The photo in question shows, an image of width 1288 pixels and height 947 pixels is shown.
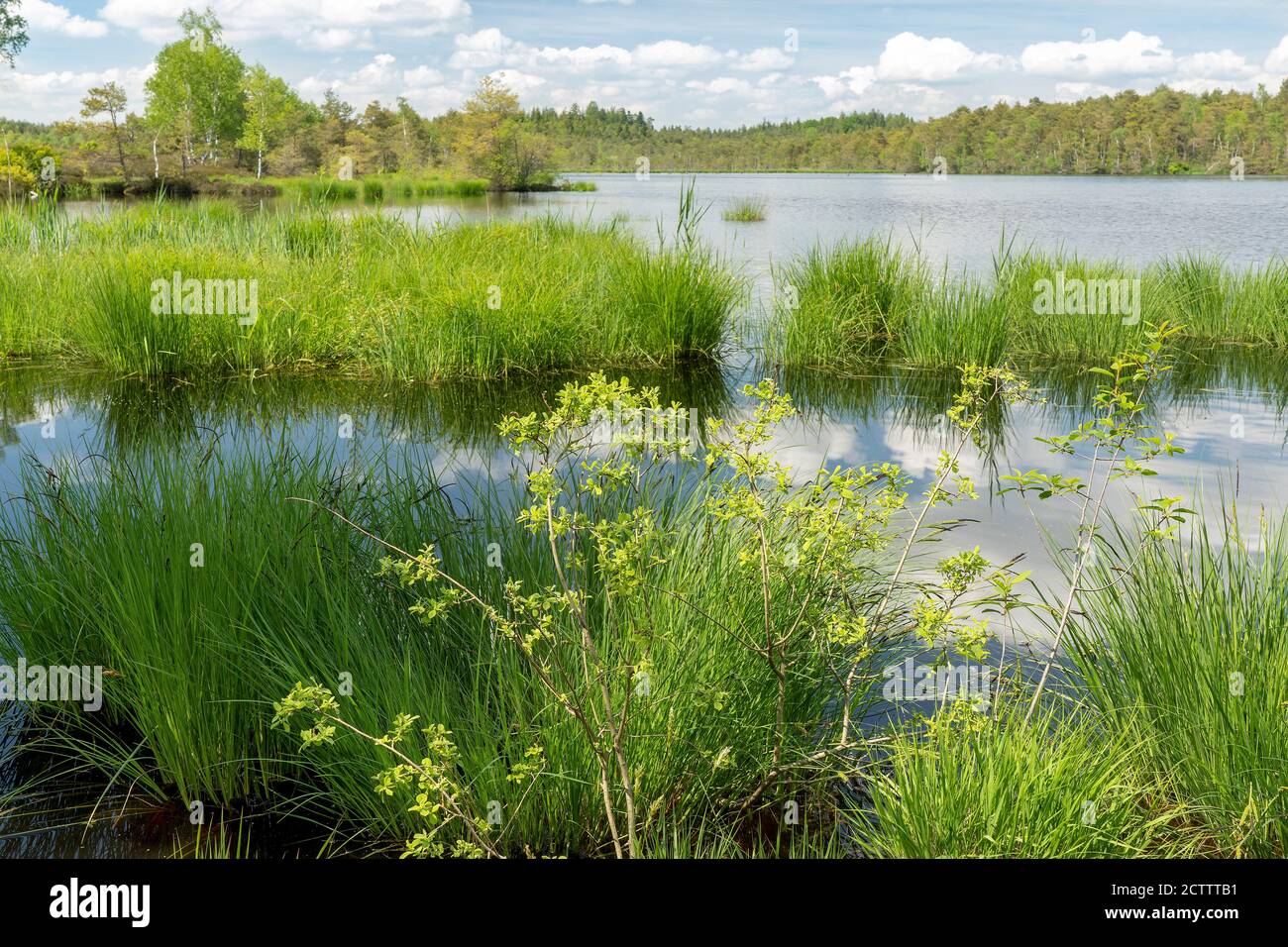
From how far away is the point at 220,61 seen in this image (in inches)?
2793

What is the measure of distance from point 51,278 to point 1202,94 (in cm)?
8053

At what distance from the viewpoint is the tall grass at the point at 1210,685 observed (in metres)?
2.79

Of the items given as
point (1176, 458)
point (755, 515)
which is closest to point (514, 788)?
point (755, 515)

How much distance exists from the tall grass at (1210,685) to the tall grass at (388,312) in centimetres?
714

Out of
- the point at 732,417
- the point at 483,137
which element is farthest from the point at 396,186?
the point at 732,417

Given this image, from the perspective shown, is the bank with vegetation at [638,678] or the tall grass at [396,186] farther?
the tall grass at [396,186]

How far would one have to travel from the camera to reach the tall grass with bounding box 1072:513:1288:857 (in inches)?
110

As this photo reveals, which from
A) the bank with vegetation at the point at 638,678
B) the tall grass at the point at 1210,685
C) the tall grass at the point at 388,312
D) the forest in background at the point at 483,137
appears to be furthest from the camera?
the forest in background at the point at 483,137

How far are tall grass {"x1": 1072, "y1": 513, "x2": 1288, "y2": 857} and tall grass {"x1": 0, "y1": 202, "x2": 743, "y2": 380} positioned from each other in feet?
23.4

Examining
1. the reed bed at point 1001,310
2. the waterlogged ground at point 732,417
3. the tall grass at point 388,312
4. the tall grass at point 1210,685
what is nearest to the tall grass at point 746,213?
the waterlogged ground at point 732,417

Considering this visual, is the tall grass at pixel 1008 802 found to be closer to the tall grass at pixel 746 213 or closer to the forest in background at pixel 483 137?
the tall grass at pixel 746 213

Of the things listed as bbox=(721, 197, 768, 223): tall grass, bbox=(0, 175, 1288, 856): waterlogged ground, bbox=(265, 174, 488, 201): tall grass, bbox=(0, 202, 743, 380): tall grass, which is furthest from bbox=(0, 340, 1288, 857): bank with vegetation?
bbox=(265, 174, 488, 201): tall grass

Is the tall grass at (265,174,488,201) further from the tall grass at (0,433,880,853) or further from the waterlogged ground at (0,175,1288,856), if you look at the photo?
the tall grass at (0,433,880,853)

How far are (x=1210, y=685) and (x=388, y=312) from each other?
8.48m
